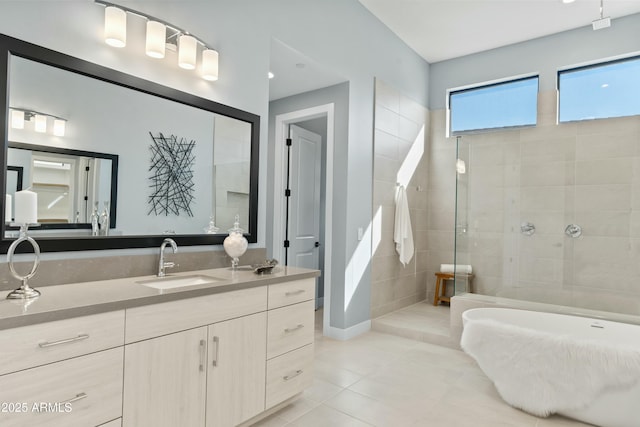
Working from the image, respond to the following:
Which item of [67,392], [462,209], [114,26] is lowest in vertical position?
[67,392]

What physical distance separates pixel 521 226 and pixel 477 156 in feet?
2.71

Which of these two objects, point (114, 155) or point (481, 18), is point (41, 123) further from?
point (481, 18)

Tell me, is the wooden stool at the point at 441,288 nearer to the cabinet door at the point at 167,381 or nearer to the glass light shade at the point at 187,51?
the cabinet door at the point at 167,381

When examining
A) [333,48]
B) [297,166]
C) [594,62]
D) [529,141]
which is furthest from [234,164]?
[594,62]

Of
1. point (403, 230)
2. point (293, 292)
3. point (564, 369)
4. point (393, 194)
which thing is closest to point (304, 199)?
point (393, 194)

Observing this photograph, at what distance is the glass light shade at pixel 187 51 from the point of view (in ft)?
7.09

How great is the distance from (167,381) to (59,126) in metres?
1.31

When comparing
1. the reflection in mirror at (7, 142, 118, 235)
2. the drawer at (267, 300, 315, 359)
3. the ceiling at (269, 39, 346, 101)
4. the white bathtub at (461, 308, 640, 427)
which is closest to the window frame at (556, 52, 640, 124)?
the white bathtub at (461, 308, 640, 427)

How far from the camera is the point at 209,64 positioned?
2.32 m

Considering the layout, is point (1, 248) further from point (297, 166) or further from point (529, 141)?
point (529, 141)

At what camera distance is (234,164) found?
8.54ft

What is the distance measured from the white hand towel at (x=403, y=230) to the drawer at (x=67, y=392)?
3307mm

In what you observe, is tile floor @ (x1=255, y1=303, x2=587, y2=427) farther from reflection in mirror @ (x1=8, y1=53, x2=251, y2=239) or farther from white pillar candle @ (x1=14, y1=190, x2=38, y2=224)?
white pillar candle @ (x1=14, y1=190, x2=38, y2=224)

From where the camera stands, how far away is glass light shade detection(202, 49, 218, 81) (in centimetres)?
230
